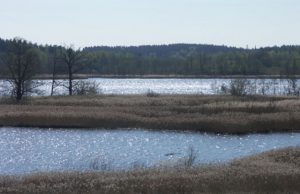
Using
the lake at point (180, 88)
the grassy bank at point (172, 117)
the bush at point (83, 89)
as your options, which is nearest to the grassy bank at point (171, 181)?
the grassy bank at point (172, 117)

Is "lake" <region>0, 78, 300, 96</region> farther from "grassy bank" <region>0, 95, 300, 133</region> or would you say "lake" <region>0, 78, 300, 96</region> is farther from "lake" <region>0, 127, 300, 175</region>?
"lake" <region>0, 127, 300, 175</region>

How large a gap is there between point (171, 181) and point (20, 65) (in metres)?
52.0

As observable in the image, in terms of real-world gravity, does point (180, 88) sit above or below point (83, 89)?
below

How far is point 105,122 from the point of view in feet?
150

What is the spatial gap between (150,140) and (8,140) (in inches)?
371

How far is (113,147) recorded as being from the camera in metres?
34.9

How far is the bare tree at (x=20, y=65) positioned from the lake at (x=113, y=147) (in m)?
21.6

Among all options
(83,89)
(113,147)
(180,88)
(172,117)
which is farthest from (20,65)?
(180,88)

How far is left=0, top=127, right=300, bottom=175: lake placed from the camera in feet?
90.0

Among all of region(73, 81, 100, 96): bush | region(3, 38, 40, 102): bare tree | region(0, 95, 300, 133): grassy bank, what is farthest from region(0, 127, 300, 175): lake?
region(73, 81, 100, 96): bush

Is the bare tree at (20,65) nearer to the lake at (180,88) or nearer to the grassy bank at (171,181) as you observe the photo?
the lake at (180,88)

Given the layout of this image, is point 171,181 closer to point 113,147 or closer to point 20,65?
point 113,147

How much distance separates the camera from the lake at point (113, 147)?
27.4 m

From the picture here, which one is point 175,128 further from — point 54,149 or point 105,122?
point 54,149
